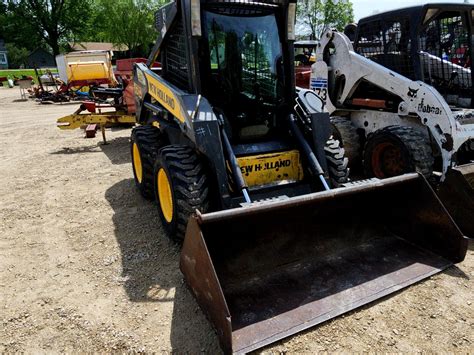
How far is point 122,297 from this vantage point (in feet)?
9.86

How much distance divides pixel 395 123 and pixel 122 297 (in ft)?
13.3

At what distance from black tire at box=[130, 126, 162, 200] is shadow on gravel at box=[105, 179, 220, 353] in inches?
8.7

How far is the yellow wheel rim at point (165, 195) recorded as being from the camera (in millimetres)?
3662

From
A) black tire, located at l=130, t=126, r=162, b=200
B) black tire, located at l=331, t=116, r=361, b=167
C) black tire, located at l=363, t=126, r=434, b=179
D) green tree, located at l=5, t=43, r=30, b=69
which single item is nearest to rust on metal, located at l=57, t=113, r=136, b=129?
black tire, located at l=130, t=126, r=162, b=200

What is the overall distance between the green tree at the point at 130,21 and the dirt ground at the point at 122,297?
3738 cm

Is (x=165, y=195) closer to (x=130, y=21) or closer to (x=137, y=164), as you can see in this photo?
(x=137, y=164)

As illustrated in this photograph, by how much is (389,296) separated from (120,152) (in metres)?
6.04

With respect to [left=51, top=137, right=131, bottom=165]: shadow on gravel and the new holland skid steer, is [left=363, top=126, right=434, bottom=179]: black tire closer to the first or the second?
the new holland skid steer

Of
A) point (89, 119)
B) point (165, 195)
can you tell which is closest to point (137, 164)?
point (165, 195)

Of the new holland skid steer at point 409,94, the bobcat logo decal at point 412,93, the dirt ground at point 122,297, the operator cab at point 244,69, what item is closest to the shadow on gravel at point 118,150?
the dirt ground at point 122,297

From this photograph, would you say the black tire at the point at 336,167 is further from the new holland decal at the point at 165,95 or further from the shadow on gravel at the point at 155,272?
the shadow on gravel at the point at 155,272

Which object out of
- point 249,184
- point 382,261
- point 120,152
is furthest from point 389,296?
point 120,152

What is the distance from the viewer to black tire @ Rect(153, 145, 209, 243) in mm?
3229

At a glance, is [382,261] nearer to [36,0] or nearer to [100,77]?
[100,77]
